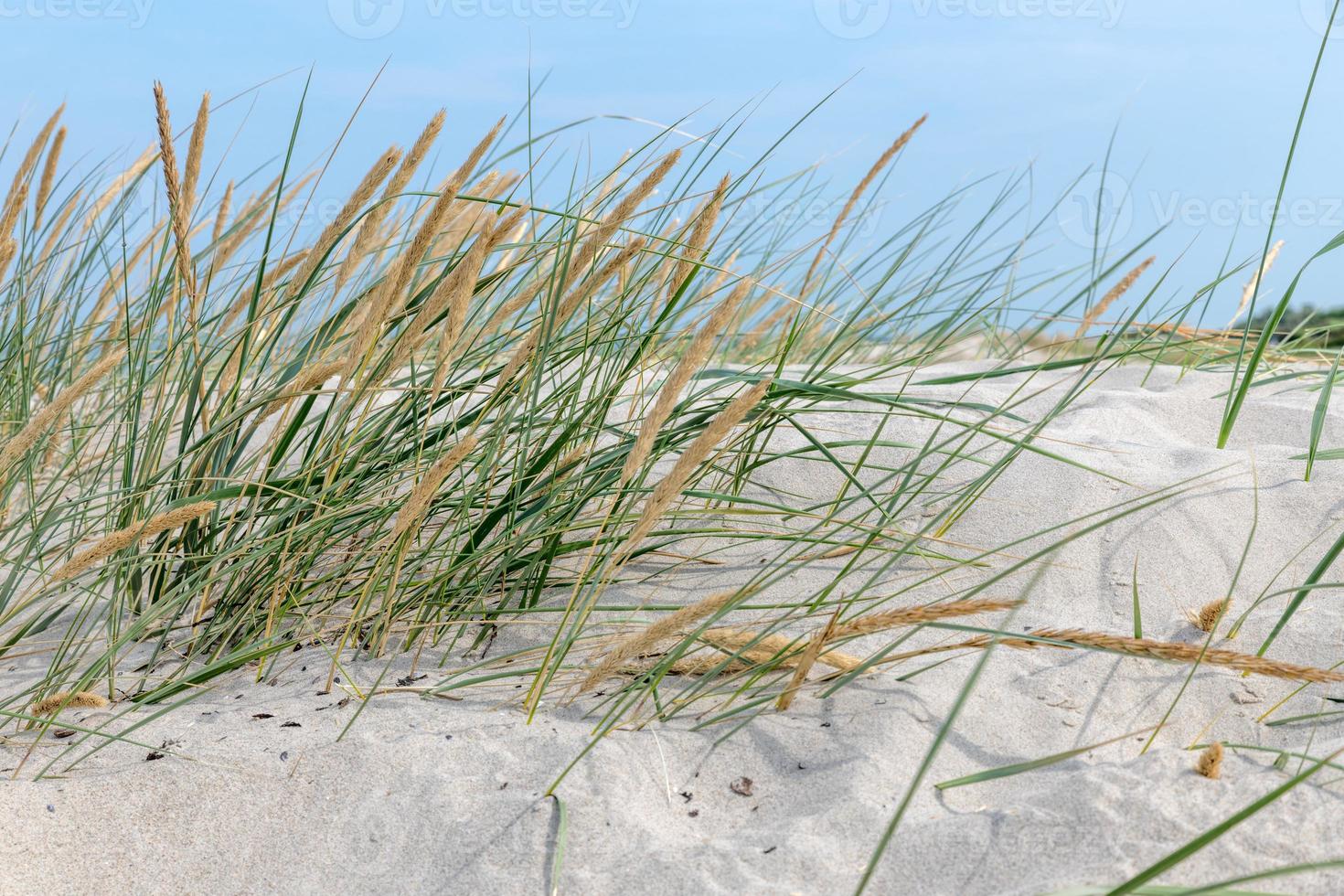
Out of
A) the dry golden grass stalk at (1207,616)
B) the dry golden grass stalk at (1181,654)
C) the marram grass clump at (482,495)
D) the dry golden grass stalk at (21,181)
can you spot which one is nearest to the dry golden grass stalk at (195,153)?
the marram grass clump at (482,495)

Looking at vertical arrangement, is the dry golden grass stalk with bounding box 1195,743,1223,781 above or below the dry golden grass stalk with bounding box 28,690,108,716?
above

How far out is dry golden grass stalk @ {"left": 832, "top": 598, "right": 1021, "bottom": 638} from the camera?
1003 millimetres

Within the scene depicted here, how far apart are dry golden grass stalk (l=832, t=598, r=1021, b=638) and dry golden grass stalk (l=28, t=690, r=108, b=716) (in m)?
0.99

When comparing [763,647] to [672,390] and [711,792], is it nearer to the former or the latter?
[711,792]

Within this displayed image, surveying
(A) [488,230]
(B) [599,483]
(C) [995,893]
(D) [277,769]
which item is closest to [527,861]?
(D) [277,769]

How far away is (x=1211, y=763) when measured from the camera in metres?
1.16

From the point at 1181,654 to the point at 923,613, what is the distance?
24 centimetres

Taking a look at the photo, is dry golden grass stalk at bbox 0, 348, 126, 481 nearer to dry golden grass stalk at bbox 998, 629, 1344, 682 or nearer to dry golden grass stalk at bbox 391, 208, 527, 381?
dry golden grass stalk at bbox 391, 208, 527, 381

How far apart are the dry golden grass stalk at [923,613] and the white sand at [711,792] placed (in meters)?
0.20

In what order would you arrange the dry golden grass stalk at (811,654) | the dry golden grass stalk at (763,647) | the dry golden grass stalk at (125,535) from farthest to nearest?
the dry golden grass stalk at (763,647), the dry golden grass stalk at (811,654), the dry golden grass stalk at (125,535)

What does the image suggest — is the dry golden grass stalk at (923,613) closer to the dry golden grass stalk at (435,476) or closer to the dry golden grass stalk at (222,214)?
the dry golden grass stalk at (435,476)

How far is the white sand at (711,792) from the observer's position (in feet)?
3.56

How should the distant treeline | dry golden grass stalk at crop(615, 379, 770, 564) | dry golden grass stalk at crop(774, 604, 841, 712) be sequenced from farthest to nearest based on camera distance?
the distant treeline
dry golden grass stalk at crop(774, 604, 841, 712)
dry golden grass stalk at crop(615, 379, 770, 564)

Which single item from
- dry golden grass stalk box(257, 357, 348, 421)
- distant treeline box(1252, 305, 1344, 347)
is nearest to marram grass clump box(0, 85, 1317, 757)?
dry golden grass stalk box(257, 357, 348, 421)
